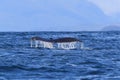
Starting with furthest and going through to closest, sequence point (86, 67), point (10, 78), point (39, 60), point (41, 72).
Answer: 1. point (39, 60)
2. point (86, 67)
3. point (41, 72)
4. point (10, 78)

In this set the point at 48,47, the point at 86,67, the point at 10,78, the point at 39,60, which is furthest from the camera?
the point at 48,47

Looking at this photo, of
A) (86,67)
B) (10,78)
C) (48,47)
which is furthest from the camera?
(48,47)

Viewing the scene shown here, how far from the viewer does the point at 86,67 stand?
4062 cm

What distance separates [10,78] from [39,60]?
14182mm

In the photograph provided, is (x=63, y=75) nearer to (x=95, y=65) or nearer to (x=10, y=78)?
(x=10, y=78)

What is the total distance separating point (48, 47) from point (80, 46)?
4986mm

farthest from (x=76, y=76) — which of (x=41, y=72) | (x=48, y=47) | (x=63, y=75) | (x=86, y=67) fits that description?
(x=48, y=47)

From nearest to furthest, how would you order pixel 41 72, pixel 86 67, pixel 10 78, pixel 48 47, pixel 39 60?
1. pixel 10 78
2. pixel 41 72
3. pixel 86 67
4. pixel 39 60
5. pixel 48 47

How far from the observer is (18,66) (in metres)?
41.2

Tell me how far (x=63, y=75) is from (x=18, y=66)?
7.23 m

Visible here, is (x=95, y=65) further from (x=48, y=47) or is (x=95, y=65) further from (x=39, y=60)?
(x=48, y=47)

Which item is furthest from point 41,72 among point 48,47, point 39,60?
point 48,47

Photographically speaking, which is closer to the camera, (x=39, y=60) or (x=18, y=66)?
(x=18, y=66)

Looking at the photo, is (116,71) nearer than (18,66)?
Yes
